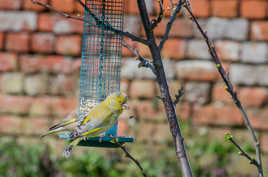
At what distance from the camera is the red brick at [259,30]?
4.66m

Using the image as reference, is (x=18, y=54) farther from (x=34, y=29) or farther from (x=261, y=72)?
(x=261, y=72)

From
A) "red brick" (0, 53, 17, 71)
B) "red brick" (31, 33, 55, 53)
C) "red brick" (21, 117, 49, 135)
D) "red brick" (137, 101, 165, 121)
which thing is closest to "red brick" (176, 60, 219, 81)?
"red brick" (137, 101, 165, 121)

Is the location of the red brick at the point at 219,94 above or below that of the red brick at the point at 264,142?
above

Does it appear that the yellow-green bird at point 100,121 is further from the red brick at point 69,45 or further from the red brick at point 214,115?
the red brick at point 69,45

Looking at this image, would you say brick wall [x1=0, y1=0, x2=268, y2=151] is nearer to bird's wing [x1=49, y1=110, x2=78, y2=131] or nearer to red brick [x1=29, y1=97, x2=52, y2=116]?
red brick [x1=29, y1=97, x2=52, y2=116]

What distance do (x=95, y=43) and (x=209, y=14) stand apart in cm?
163

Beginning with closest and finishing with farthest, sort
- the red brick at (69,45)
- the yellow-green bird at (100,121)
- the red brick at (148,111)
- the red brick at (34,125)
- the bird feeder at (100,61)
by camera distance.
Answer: the yellow-green bird at (100,121), the bird feeder at (100,61), the red brick at (148,111), the red brick at (69,45), the red brick at (34,125)

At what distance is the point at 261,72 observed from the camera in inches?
186

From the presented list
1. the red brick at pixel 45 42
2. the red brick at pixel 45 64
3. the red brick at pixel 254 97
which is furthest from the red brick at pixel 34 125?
the red brick at pixel 254 97

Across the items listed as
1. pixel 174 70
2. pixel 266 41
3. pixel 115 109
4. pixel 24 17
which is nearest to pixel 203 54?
pixel 174 70

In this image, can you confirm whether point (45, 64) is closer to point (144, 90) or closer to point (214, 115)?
point (144, 90)

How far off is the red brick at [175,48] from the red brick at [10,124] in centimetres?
176

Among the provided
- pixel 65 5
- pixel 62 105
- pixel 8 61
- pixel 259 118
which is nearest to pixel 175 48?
pixel 259 118

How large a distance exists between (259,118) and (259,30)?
867mm
